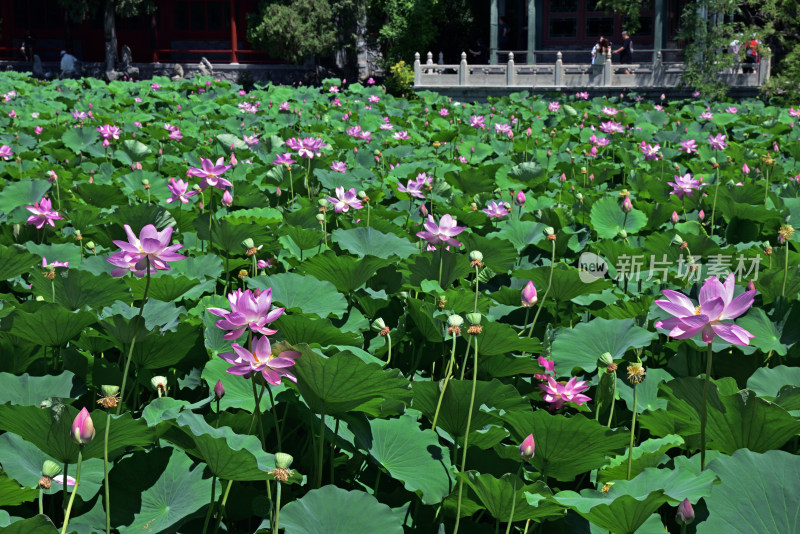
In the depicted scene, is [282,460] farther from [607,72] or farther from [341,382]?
[607,72]

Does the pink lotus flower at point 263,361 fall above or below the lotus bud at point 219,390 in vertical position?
above

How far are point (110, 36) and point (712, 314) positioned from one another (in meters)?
21.6

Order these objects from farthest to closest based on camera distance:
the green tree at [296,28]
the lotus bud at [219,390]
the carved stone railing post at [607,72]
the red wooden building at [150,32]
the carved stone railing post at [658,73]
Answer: the red wooden building at [150,32]
the green tree at [296,28]
the carved stone railing post at [607,72]
the carved stone railing post at [658,73]
the lotus bud at [219,390]

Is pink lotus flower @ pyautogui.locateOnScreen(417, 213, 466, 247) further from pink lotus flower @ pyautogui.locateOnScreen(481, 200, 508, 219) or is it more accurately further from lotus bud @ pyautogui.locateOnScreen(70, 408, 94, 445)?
lotus bud @ pyautogui.locateOnScreen(70, 408, 94, 445)

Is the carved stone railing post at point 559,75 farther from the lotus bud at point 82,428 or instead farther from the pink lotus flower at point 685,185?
the lotus bud at point 82,428

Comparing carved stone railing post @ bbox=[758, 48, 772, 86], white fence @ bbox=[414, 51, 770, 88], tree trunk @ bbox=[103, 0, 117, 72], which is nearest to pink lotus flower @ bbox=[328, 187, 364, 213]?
white fence @ bbox=[414, 51, 770, 88]

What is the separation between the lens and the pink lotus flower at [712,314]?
114 centimetres

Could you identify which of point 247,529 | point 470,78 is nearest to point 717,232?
point 247,529

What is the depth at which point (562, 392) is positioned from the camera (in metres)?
1.55

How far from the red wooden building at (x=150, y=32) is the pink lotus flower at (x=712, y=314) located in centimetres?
2189

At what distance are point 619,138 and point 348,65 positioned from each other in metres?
17.2

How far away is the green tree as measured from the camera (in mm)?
18047

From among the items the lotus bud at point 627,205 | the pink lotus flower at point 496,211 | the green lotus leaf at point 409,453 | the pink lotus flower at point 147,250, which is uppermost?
the pink lotus flower at point 147,250

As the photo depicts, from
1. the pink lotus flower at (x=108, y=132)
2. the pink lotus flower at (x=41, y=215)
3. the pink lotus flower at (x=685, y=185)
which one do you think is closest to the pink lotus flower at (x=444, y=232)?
the pink lotus flower at (x=41, y=215)
